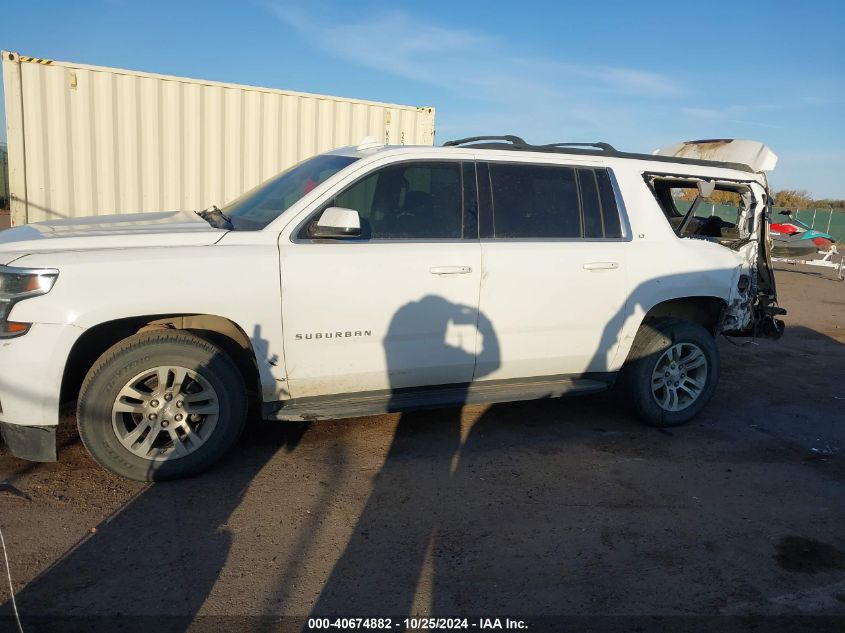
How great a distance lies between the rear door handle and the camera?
4902mm

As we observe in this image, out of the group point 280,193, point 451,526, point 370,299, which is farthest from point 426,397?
point 280,193

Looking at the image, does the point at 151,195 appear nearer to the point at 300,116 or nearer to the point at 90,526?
the point at 300,116

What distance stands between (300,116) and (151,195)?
2.03 metres

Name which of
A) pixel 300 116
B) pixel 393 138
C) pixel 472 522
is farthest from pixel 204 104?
pixel 472 522

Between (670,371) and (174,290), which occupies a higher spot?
(174,290)

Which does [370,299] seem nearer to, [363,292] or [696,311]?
[363,292]

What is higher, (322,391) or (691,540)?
(322,391)

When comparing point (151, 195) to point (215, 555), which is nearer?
point (215, 555)

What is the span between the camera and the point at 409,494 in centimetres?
414

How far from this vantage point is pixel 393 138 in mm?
9312

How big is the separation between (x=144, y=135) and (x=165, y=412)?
4850 millimetres

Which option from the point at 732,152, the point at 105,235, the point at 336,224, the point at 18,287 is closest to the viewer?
the point at 18,287

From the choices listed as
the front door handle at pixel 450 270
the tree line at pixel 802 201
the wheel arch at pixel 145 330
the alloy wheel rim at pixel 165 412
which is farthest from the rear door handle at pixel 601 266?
the tree line at pixel 802 201

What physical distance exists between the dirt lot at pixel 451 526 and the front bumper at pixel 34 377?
459 millimetres
